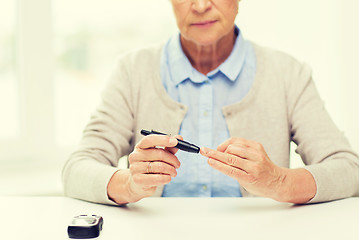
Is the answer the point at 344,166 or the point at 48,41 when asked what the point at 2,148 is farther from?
the point at 344,166

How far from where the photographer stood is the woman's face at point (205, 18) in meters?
1.30

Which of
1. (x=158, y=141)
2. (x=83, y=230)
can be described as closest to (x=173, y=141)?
(x=158, y=141)

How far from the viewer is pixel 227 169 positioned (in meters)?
0.97

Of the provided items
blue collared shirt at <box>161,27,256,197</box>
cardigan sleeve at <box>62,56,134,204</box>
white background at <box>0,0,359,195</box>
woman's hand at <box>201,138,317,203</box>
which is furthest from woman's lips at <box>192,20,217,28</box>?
white background at <box>0,0,359,195</box>

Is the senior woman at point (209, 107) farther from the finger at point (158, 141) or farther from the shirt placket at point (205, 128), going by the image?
the finger at point (158, 141)

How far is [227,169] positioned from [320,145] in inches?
17.6

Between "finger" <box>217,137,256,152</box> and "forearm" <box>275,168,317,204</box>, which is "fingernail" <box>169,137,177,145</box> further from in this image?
"forearm" <box>275,168,317,204</box>

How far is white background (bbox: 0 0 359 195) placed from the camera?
1972 mm

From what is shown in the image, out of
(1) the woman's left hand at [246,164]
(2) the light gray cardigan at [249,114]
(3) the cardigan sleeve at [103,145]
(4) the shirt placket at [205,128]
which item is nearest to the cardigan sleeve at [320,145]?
(2) the light gray cardigan at [249,114]

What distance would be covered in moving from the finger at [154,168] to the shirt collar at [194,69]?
19.4 inches

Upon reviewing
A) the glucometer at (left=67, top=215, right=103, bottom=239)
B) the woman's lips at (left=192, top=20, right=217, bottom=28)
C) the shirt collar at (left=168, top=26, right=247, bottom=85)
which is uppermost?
the woman's lips at (left=192, top=20, right=217, bottom=28)

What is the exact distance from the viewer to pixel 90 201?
1112mm

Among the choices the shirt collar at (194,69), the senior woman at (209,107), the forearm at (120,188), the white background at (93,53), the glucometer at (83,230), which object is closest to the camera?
the glucometer at (83,230)

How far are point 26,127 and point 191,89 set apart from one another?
0.96 m
